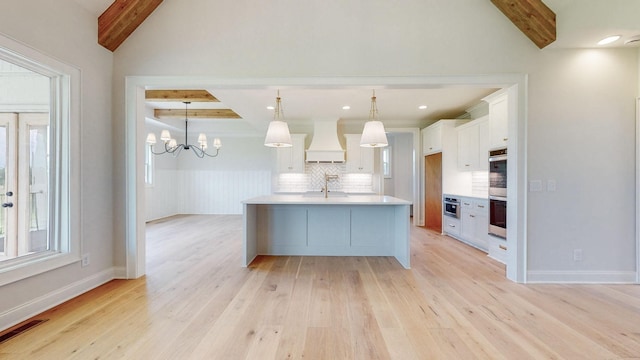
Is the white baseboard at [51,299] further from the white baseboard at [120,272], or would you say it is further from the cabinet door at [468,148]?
the cabinet door at [468,148]

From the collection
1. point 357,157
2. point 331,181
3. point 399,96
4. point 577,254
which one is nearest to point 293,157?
point 331,181

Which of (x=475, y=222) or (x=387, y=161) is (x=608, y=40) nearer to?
(x=475, y=222)

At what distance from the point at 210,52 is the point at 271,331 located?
3.01 meters

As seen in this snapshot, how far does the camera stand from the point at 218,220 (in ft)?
25.7

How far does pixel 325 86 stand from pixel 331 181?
13.5 ft

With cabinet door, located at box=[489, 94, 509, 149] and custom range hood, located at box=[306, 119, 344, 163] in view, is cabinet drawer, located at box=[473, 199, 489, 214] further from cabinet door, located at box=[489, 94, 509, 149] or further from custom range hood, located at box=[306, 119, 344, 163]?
custom range hood, located at box=[306, 119, 344, 163]

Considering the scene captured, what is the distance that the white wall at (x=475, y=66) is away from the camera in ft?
10.3

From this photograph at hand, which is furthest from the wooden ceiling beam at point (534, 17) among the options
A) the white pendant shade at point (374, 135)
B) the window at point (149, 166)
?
the window at point (149, 166)

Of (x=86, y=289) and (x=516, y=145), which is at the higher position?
(x=516, y=145)

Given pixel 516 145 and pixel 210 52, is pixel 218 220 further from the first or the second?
pixel 516 145

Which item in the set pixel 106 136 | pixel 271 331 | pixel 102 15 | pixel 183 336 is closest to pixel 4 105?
pixel 106 136

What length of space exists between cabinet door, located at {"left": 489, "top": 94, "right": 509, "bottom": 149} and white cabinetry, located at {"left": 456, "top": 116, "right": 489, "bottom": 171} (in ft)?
1.45

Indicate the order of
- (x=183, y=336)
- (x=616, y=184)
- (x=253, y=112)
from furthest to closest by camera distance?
(x=253, y=112) < (x=616, y=184) < (x=183, y=336)

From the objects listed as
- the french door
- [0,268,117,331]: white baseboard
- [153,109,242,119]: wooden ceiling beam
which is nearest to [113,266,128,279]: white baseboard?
[0,268,117,331]: white baseboard
